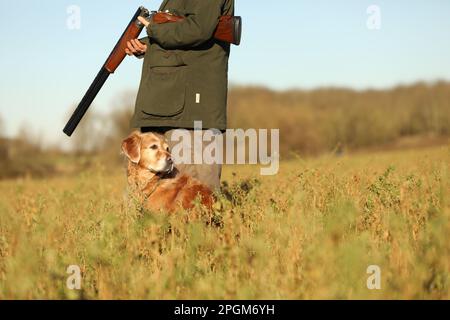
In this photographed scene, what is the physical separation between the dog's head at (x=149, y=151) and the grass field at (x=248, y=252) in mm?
455

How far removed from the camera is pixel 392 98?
42.0 m

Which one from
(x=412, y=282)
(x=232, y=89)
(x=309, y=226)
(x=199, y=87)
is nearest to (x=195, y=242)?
(x=309, y=226)

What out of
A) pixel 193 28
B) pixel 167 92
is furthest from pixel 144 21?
pixel 167 92

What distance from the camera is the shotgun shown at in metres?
5.59

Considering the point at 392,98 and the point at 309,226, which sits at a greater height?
the point at 392,98

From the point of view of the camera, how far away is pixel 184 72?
559cm

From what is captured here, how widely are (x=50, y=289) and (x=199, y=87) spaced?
8.33 ft

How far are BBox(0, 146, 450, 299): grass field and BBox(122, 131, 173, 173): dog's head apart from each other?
0.46 meters

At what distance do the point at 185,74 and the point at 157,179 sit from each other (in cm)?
102

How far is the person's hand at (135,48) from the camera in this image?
5914mm

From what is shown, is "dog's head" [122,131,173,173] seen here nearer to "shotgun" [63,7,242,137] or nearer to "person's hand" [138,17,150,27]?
"shotgun" [63,7,242,137]

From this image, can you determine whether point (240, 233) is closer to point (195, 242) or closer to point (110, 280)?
point (195, 242)

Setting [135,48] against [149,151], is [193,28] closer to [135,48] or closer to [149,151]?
[135,48]

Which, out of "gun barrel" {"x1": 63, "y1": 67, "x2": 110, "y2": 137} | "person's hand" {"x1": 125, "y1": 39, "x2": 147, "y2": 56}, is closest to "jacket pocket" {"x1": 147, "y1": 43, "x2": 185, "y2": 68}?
"person's hand" {"x1": 125, "y1": 39, "x2": 147, "y2": 56}
